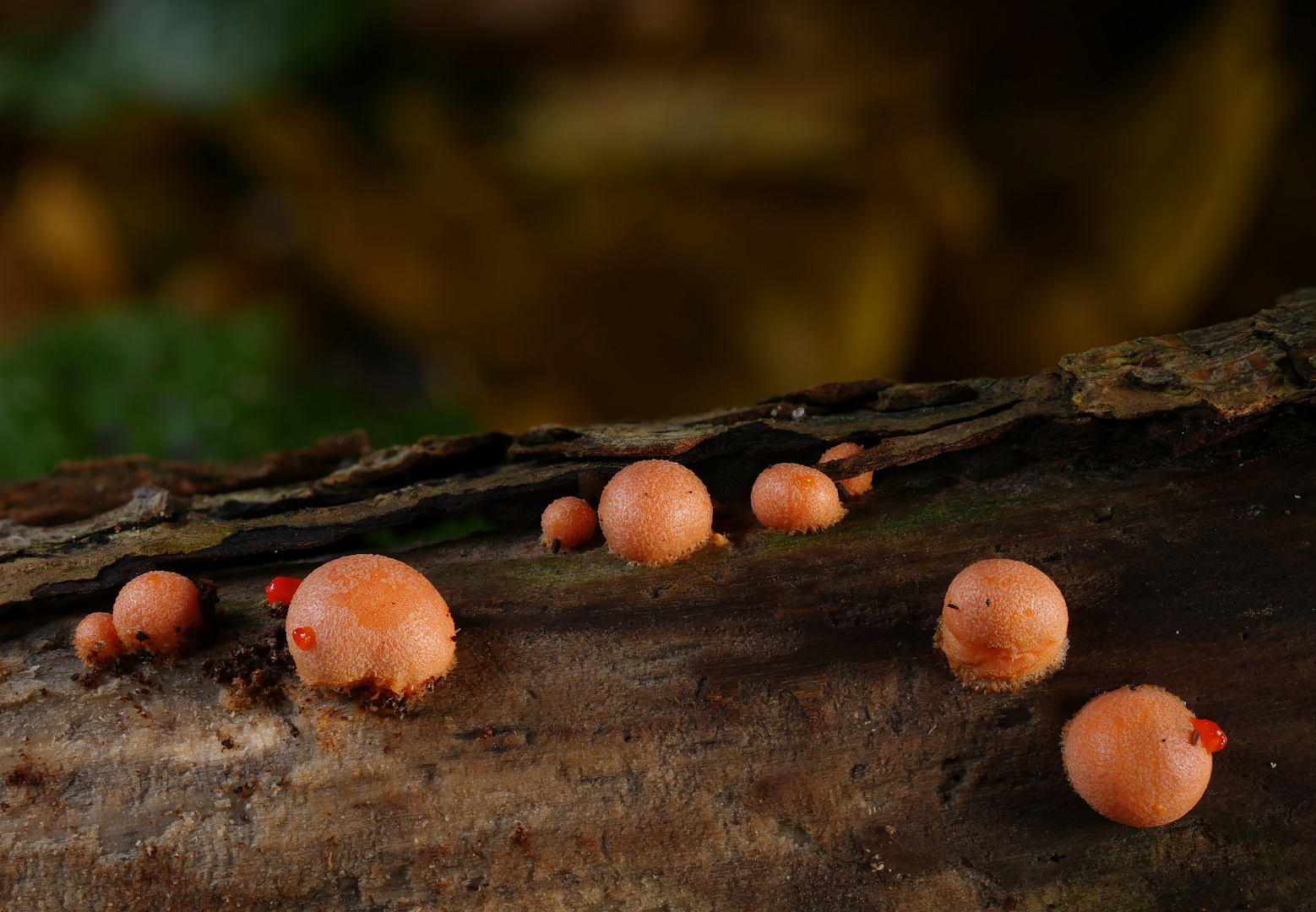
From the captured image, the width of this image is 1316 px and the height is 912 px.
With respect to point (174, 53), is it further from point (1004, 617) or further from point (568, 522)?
point (1004, 617)

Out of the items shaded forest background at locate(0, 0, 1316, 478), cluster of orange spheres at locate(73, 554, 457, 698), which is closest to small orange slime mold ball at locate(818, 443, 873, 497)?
cluster of orange spheres at locate(73, 554, 457, 698)

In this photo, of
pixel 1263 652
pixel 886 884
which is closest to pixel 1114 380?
pixel 1263 652

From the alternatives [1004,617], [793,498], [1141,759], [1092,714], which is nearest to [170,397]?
[793,498]

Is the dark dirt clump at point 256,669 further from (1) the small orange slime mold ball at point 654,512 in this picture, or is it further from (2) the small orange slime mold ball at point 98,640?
(1) the small orange slime mold ball at point 654,512

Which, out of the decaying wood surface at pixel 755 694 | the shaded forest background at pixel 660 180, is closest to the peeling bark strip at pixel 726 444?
the decaying wood surface at pixel 755 694

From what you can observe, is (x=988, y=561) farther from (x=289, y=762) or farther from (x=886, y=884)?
(x=289, y=762)

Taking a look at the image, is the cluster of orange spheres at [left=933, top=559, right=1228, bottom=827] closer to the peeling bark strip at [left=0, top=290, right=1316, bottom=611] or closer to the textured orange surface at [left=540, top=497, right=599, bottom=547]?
the peeling bark strip at [left=0, top=290, right=1316, bottom=611]
